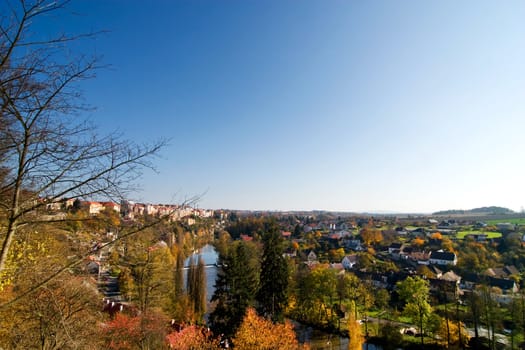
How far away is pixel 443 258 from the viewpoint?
138 feet

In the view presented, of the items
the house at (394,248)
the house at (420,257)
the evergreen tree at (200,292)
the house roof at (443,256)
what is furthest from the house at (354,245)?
the evergreen tree at (200,292)

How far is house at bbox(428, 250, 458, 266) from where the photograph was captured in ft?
134

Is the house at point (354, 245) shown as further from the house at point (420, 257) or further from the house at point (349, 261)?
the house at point (349, 261)

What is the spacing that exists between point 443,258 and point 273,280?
115 feet

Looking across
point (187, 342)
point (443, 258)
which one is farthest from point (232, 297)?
point (443, 258)

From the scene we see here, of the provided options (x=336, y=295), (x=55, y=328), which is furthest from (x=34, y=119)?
(x=336, y=295)

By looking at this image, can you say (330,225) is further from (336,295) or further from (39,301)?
(39,301)

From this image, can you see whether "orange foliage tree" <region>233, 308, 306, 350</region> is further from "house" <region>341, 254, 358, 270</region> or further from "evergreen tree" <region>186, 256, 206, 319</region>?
"house" <region>341, 254, 358, 270</region>

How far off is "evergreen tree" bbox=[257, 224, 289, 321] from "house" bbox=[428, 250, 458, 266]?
32.4 metres

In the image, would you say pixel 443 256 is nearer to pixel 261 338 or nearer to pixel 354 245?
pixel 354 245

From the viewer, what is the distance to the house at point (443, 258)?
4078cm

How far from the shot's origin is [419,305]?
64.2 feet

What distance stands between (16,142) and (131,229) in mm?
1158

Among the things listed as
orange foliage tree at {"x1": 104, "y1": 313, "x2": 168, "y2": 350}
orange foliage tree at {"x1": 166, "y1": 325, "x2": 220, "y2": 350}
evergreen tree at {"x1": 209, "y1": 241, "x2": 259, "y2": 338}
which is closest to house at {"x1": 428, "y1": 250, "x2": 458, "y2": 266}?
evergreen tree at {"x1": 209, "y1": 241, "x2": 259, "y2": 338}
